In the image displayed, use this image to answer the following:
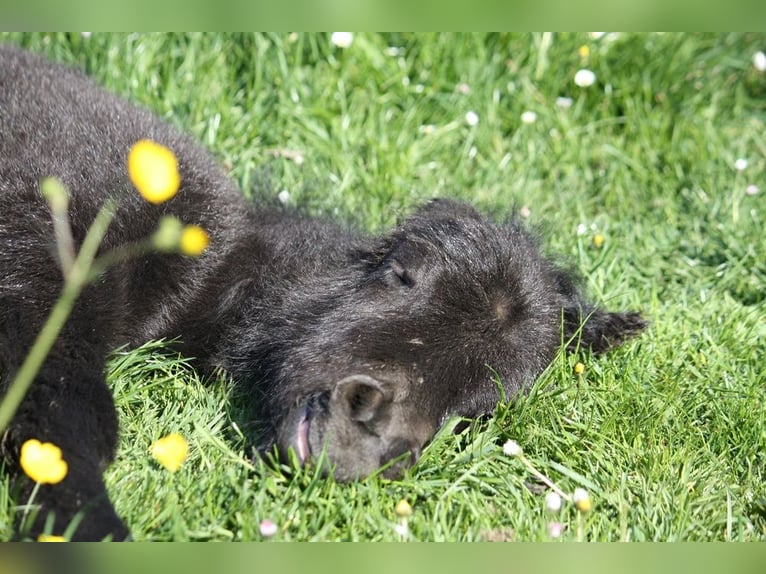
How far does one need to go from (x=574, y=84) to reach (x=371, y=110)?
1477 millimetres

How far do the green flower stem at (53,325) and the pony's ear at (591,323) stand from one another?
81.4 inches

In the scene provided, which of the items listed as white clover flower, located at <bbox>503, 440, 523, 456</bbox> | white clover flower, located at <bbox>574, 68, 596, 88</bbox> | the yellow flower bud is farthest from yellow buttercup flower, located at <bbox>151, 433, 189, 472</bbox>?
white clover flower, located at <bbox>574, 68, 596, 88</bbox>

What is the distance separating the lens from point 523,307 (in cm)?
408

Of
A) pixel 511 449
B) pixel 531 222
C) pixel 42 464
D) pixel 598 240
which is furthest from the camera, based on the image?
pixel 598 240

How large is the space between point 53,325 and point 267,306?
49.5 inches

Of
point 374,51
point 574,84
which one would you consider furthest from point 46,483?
point 574,84

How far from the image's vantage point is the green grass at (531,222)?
3.71 meters

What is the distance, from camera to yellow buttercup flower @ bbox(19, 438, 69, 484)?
127 inches

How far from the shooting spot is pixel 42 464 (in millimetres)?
3252

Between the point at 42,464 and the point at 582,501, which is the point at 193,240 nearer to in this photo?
the point at 42,464

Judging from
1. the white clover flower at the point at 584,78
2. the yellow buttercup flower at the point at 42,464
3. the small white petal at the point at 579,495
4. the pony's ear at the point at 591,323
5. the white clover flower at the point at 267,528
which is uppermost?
the white clover flower at the point at 584,78

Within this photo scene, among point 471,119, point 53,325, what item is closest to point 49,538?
point 53,325

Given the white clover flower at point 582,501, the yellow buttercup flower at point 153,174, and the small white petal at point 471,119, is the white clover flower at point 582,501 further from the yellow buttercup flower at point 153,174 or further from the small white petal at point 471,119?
the small white petal at point 471,119

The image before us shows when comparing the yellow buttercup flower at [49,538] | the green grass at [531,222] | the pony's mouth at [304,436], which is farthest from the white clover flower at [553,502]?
the yellow buttercup flower at [49,538]
